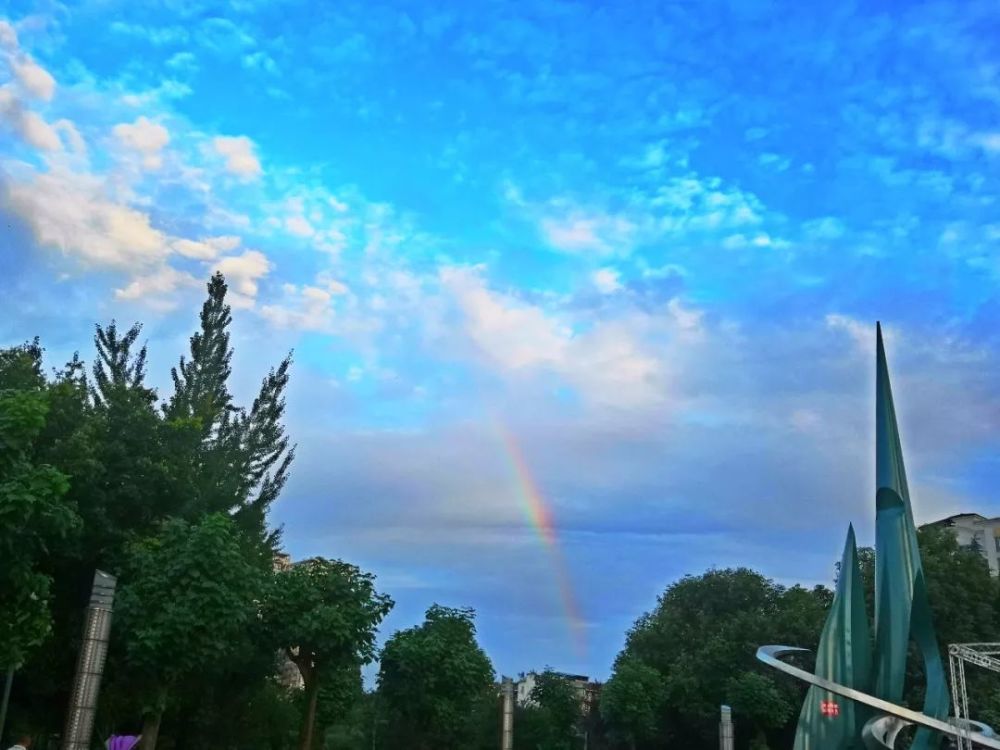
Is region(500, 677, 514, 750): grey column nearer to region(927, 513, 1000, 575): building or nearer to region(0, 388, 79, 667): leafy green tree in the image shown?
region(0, 388, 79, 667): leafy green tree

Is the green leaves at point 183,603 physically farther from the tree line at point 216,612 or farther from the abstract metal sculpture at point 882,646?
the abstract metal sculpture at point 882,646

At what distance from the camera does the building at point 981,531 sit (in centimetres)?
5325

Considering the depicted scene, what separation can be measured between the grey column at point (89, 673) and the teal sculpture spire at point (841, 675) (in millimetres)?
12867

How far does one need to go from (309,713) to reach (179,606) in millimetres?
3826

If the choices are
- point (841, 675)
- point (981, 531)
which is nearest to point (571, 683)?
point (841, 675)

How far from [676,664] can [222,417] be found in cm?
1842

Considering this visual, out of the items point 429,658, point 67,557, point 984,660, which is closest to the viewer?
point 67,557

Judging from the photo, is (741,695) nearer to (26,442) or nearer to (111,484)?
(111,484)

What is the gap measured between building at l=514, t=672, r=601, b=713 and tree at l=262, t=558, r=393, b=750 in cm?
850

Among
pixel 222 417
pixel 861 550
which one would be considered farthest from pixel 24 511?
pixel 861 550

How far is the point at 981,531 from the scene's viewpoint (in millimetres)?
54531

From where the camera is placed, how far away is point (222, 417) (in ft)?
75.1

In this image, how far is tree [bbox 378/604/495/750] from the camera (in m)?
18.8

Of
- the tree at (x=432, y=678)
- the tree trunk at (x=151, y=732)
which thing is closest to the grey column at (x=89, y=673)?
the tree trunk at (x=151, y=732)
